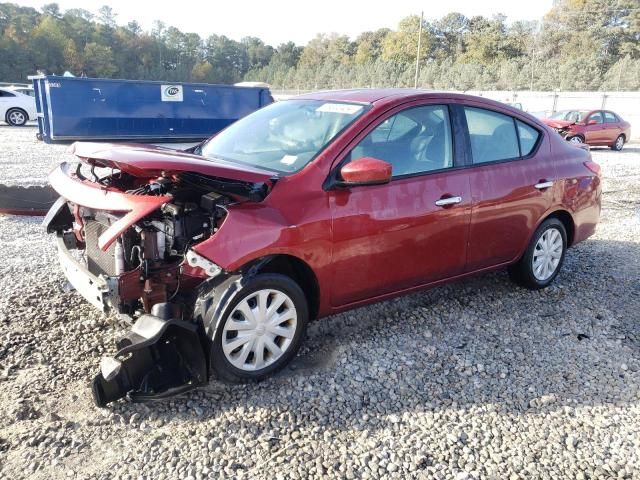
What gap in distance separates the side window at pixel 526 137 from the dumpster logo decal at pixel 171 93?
13739 millimetres

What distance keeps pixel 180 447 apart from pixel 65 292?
228 centimetres

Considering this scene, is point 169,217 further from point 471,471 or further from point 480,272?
point 480,272

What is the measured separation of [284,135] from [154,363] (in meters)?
1.80

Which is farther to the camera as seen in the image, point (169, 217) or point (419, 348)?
point (419, 348)

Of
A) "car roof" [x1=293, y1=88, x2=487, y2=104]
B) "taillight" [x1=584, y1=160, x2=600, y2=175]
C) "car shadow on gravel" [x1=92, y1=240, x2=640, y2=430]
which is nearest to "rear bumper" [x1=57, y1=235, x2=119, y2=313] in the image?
"car shadow on gravel" [x1=92, y1=240, x2=640, y2=430]

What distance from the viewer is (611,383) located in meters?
3.42

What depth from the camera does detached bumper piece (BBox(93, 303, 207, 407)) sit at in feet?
9.19

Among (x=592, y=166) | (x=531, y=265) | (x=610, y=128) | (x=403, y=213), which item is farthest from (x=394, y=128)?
(x=610, y=128)

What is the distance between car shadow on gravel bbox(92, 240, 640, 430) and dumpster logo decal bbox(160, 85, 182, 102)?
1369 centimetres

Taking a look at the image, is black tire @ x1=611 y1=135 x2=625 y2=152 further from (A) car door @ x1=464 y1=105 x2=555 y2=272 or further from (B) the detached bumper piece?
(B) the detached bumper piece

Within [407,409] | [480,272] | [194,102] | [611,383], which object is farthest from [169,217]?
[194,102]

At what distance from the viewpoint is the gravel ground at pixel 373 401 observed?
2.60m

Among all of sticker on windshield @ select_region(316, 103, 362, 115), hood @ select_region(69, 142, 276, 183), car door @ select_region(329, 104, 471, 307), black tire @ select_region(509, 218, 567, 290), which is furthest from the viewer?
black tire @ select_region(509, 218, 567, 290)

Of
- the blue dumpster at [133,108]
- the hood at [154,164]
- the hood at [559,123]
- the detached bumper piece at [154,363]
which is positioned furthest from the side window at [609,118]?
the detached bumper piece at [154,363]
